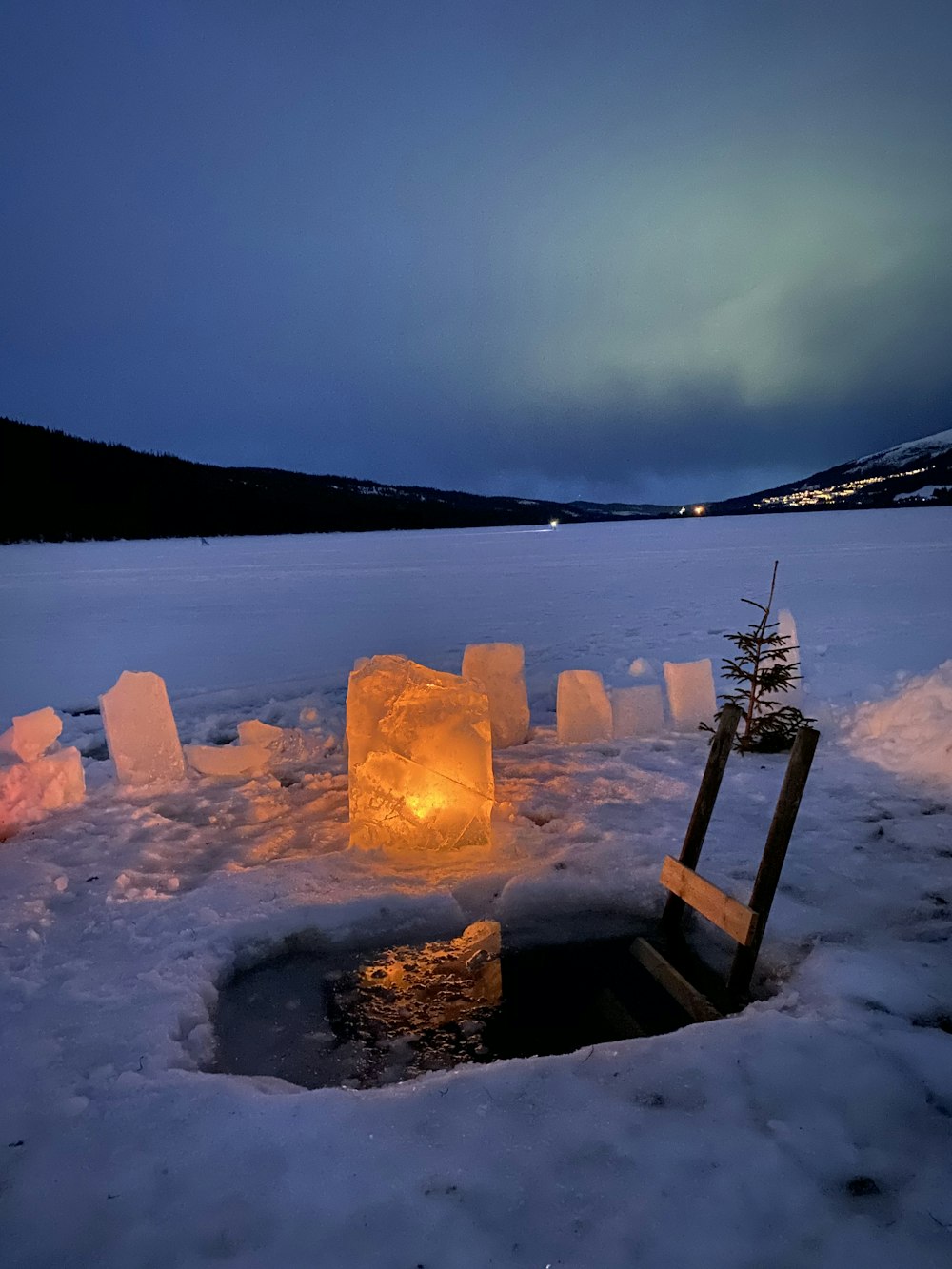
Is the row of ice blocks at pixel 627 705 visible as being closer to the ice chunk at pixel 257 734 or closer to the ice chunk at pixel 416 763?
the ice chunk at pixel 416 763

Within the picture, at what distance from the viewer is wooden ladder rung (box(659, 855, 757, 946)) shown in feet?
9.29

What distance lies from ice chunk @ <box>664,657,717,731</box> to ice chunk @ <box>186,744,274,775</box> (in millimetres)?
3265

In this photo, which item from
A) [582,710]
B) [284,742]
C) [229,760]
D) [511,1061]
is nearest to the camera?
[511,1061]

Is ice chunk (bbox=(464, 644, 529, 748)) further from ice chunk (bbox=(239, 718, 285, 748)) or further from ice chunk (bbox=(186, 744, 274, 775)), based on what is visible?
ice chunk (bbox=(186, 744, 274, 775))

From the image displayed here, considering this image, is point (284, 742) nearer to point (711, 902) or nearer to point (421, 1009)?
point (421, 1009)

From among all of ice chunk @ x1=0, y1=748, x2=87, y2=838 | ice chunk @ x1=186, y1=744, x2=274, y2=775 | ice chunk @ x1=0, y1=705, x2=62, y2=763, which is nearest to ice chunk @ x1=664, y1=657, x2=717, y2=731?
ice chunk @ x1=186, y1=744, x2=274, y2=775

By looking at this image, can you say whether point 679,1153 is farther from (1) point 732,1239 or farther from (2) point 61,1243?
(2) point 61,1243

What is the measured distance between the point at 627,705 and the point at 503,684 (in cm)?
101

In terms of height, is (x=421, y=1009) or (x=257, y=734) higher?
(x=257, y=734)

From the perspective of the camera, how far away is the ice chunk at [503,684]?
5871 millimetres

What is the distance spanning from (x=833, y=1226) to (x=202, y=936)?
8.02 ft

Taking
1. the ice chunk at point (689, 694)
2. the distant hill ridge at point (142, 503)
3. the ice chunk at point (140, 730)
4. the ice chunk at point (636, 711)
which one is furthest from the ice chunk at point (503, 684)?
the distant hill ridge at point (142, 503)

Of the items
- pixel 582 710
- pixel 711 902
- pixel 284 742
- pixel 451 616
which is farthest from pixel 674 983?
pixel 451 616

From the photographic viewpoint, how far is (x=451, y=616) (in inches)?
508
